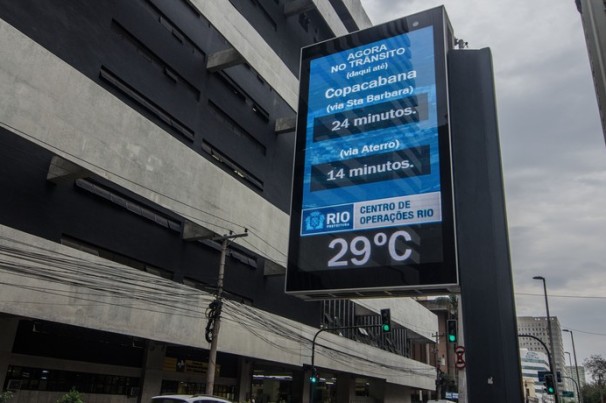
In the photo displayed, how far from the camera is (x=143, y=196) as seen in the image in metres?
21.7

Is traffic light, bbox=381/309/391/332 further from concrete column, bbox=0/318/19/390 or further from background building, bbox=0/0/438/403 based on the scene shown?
concrete column, bbox=0/318/19/390

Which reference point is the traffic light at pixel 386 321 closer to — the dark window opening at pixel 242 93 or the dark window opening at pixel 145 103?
the dark window opening at pixel 145 103

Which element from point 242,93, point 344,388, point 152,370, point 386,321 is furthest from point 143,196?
point 344,388

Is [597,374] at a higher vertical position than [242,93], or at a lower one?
lower

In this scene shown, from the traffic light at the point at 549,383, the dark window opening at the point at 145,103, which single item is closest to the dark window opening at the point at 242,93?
the dark window opening at the point at 145,103

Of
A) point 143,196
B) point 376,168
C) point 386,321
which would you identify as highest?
point 143,196

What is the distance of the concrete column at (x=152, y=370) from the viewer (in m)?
22.4

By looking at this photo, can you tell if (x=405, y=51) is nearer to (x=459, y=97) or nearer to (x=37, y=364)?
(x=459, y=97)

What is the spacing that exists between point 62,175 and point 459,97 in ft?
45.1

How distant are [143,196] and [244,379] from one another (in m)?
14.3

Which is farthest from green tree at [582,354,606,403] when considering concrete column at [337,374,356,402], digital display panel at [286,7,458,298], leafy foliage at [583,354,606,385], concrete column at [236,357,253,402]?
digital display panel at [286,7,458,298]

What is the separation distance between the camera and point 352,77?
1342 cm

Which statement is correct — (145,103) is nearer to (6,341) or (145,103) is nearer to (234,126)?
(234,126)

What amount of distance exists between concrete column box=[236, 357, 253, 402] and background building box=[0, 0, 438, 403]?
0.11m
